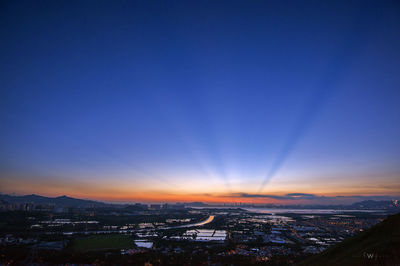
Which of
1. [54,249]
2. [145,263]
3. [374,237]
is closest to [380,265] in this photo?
[374,237]

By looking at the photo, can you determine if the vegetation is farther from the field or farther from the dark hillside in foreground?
the dark hillside in foreground

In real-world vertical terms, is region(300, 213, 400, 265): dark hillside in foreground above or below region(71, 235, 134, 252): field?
above

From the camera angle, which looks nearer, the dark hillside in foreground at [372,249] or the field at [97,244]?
the dark hillside in foreground at [372,249]

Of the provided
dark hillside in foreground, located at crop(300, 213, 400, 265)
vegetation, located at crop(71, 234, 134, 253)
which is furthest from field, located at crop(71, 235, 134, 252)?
dark hillside in foreground, located at crop(300, 213, 400, 265)

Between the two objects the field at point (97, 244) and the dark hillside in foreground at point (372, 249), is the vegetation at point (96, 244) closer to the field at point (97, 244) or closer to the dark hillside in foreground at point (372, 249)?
the field at point (97, 244)

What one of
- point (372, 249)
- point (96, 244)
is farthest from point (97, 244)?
point (372, 249)

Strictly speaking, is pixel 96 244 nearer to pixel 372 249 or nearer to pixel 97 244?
pixel 97 244

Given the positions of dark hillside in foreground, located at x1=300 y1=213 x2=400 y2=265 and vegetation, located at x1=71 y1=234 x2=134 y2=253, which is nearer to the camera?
dark hillside in foreground, located at x1=300 y1=213 x2=400 y2=265

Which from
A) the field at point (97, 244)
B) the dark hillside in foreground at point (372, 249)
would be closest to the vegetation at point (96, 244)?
the field at point (97, 244)
